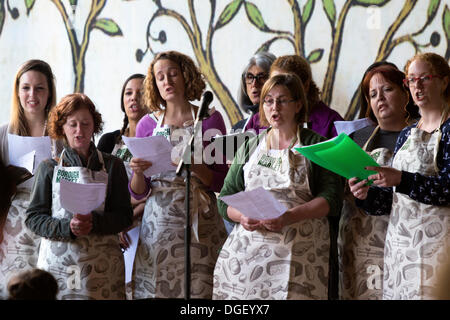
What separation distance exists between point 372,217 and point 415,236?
17.0 inches

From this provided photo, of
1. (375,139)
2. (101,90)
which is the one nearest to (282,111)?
(375,139)

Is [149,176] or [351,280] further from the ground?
[149,176]

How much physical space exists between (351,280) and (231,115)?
199 cm

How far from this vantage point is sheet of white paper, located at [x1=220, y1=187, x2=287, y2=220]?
3.33m

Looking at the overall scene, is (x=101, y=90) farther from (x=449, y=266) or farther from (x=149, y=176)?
(x=449, y=266)

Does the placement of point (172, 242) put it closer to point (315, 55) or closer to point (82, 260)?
point (82, 260)

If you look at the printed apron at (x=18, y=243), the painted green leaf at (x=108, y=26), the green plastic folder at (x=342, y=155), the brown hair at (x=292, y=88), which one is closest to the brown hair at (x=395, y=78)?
the brown hair at (x=292, y=88)

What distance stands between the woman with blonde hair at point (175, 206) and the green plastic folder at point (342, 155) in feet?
3.43

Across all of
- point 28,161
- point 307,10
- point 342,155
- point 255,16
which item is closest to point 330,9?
point 307,10

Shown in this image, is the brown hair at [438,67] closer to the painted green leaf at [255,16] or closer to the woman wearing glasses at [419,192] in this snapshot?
the woman wearing glasses at [419,192]

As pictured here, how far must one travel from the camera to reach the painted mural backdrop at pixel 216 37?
4.77 meters

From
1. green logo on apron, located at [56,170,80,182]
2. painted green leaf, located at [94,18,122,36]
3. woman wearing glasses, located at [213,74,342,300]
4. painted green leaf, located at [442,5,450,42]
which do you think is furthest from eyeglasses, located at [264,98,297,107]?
painted green leaf, located at [94,18,122,36]

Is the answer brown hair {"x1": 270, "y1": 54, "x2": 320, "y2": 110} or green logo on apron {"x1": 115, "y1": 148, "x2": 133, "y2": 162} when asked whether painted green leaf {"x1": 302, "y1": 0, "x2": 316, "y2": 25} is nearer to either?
brown hair {"x1": 270, "y1": 54, "x2": 320, "y2": 110}

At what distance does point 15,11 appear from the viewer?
6.29m
